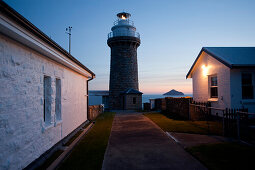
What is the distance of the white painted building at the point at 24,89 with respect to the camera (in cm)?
372

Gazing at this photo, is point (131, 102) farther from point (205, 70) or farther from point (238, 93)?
point (238, 93)

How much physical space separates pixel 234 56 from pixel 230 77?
1612mm

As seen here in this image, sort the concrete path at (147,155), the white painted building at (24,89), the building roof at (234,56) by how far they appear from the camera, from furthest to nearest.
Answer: the building roof at (234,56) < the concrete path at (147,155) < the white painted building at (24,89)

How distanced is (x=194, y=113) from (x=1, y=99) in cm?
1144

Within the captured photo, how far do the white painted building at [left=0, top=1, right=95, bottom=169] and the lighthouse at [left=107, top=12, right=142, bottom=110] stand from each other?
73.1 feet

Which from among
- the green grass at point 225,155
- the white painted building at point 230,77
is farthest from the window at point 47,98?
the white painted building at point 230,77

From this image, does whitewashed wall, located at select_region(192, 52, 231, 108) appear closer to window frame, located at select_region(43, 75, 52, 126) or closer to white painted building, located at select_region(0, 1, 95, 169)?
white painted building, located at select_region(0, 1, 95, 169)

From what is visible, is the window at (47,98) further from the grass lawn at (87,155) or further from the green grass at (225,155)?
the green grass at (225,155)

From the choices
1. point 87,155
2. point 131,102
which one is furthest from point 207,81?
point 131,102

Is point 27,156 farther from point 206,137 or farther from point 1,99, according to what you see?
point 206,137

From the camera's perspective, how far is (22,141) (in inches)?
173

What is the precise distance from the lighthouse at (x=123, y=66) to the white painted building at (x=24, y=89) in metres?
22.3

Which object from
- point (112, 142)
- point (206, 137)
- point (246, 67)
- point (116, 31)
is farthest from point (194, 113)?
Answer: point (116, 31)

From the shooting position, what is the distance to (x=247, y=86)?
35.4ft
